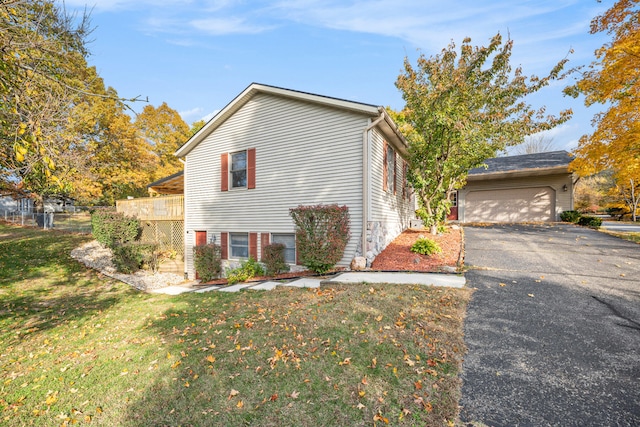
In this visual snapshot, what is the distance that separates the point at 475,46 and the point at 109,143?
70.1 ft

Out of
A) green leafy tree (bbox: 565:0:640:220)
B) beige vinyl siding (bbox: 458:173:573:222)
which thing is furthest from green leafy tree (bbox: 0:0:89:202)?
beige vinyl siding (bbox: 458:173:573:222)

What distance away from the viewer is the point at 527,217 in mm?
17188

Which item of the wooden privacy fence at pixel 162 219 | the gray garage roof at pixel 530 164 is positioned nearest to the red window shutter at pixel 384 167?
the gray garage roof at pixel 530 164

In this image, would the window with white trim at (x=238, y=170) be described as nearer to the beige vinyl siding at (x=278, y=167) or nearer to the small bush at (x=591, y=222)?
the beige vinyl siding at (x=278, y=167)

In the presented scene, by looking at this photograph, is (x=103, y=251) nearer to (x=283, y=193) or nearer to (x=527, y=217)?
(x=283, y=193)

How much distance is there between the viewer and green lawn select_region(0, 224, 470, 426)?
2785 mm

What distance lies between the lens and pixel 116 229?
1372cm

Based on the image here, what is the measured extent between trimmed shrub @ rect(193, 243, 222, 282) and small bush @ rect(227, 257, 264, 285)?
1.13m

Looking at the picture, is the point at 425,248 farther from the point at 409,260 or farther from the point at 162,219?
the point at 162,219

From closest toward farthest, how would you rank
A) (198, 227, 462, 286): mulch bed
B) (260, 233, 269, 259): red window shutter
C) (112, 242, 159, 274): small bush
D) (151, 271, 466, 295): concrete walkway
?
(151, 271, 466, 295): concrete walkway, (198, 227, 462, 286): mulch bed, (260, 233, 269, 259): red window shutter, (112, 242, 159, 274): small bush

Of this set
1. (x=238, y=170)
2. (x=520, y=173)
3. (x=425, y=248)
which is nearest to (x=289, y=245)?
(x=238, y=170)

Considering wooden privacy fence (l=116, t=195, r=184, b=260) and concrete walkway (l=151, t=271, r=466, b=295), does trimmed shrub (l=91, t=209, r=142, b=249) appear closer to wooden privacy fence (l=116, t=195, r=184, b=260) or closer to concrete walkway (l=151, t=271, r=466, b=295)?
wooden privacy fence (l=116, t=195, r=184, b=260)

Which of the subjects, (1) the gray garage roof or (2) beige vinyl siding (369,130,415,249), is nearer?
(2) beige vinyl siding (369,130,415,249)

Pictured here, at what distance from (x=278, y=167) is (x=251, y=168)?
4.11ft
